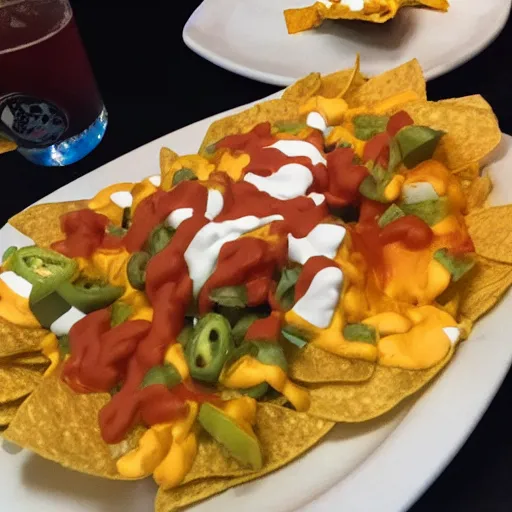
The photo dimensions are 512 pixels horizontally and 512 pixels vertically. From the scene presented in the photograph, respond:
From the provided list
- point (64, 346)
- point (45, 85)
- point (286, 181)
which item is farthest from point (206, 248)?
point (45, 85)

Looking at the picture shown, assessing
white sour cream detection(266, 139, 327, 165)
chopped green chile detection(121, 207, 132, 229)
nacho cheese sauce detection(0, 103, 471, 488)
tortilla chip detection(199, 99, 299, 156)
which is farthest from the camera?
tortilla chip detection(199, 99, 299, 156)

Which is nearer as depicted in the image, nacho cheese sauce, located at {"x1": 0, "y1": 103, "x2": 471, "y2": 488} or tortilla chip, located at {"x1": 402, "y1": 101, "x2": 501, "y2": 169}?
nacho cheese sauce, located at {"x1": 0, "y1": 103, "x2": 471, "y2": 488}

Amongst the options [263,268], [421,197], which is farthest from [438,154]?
[263,268]

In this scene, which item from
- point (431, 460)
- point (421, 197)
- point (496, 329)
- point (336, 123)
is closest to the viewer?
point (431, 460)

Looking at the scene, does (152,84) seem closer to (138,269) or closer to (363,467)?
(138,269)

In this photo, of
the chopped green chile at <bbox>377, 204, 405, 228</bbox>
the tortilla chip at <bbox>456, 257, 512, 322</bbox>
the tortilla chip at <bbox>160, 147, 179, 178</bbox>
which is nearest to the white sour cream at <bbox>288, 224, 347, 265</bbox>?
the chopped green chile at <bbox>377, 204, 405, 228</bbox>

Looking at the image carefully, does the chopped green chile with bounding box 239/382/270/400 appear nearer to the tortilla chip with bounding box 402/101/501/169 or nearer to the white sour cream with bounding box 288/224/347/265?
the white sour cream with bounding box 288/224/347/265

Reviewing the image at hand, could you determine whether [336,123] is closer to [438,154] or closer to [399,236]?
[438,154]
